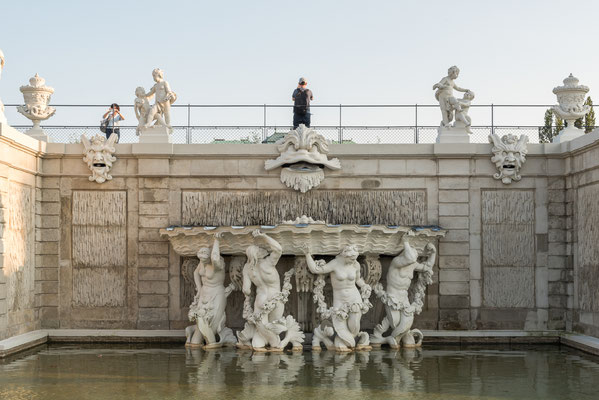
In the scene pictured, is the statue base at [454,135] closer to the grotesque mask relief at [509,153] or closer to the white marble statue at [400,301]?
the grotesque mask relief at [509,153]

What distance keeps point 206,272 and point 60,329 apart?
4.00m

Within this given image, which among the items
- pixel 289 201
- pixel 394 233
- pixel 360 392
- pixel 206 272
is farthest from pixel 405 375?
pixel 289 201

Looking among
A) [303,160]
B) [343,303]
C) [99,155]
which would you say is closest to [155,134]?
[99,155]

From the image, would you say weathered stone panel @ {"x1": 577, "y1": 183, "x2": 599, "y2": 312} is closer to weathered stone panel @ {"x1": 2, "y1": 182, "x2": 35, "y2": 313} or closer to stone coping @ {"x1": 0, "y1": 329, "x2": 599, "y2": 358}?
stone coping @ {"x1": 0, "y1": 329, "x2": 599, "y2": 358}

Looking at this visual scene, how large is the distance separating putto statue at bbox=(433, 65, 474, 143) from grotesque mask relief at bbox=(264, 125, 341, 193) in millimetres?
2507

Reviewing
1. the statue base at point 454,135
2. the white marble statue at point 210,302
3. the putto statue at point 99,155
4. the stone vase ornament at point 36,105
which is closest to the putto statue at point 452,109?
the statue base at point 454,135

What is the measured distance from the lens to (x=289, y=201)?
17.2 meters

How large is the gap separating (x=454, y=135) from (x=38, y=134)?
909 centimetres

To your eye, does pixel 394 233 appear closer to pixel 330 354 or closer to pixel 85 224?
pixel 330 354

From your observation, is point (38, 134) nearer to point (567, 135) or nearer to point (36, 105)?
point (36, 105)

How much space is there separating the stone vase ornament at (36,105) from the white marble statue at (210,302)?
5.00 metres

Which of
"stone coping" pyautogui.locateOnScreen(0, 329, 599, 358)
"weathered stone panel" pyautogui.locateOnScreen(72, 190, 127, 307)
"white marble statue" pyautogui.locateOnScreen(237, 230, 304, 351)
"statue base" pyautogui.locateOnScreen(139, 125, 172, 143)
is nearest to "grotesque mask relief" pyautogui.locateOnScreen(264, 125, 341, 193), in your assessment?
"statue base" pyautogui.locateOnScreen(139, 125, 172, 143)

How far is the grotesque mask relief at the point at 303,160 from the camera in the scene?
55.2ft

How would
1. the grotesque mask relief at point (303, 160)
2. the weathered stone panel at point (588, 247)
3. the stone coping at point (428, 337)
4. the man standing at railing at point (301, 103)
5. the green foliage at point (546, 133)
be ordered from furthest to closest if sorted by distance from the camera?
the green foliage at point (546, 133) → the man standing at railing at point (301, 103) → the grotesque mask relief at point (303, 160) → the stone coping at point (428, 337) → the weathered stone panel at point (588, 247)
